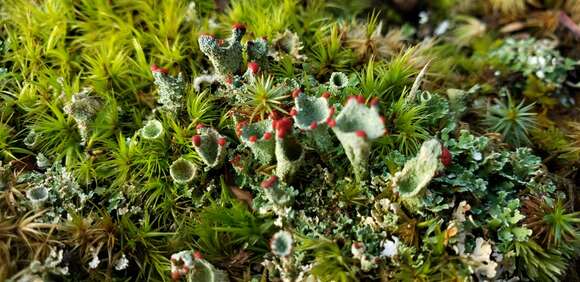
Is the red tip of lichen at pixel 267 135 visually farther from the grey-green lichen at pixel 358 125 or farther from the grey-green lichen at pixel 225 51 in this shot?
the grey-green lichen at pixel 225 51

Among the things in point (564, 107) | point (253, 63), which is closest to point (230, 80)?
point (253, 63)

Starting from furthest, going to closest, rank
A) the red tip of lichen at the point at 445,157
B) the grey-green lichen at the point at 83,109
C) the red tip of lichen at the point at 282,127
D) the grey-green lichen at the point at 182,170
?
the grey-green lichen at the point at 83,109
the grey-green lichen at the point at 182,170
the red tip of lichen at the point at 445,157
the red tip of lichen at the point at 282,127

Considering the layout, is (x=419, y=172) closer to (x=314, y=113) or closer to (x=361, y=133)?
(x=361, y=133)

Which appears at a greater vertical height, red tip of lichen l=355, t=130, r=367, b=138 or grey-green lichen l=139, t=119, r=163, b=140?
red tip of lichen l=355, t=130, r=367, b=138

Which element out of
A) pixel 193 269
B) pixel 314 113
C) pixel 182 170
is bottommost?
pixel 193 269

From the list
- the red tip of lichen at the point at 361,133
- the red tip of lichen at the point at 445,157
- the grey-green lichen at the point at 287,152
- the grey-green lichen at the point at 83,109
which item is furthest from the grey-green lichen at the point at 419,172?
the grey-green lichen at the point at 83,109

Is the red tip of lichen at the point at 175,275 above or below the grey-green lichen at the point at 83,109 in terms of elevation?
below

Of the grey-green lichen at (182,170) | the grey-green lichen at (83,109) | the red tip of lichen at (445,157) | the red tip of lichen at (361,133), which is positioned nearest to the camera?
the red tip of lichen at (361,133)

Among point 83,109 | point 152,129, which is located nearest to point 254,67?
point 152,129

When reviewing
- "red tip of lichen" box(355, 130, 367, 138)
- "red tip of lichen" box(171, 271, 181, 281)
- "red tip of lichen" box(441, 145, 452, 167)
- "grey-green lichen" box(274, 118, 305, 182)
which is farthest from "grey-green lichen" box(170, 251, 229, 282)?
"red tip of lichen" box(441, 145, 452, 167)

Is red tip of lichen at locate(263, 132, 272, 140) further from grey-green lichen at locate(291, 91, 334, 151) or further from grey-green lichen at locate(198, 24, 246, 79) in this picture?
grey-green lichen at locate(198, 24, 246, 79)

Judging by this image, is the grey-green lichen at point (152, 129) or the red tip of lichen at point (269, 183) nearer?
the red tip of lichen at point (269, 183)

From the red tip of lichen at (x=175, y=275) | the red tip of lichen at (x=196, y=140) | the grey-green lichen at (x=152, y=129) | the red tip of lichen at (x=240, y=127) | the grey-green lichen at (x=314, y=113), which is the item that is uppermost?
the grey-green lichen at (x=314, y=113)
